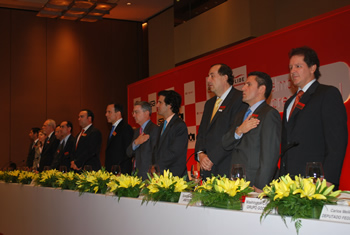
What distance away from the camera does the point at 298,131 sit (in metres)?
2.28

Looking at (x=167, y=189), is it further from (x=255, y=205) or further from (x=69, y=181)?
(x=69, y=181)

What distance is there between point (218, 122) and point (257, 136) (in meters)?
0.52

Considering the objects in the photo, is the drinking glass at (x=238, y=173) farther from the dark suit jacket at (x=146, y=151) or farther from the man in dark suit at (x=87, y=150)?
the man in dark suit at (x=87, y=150)

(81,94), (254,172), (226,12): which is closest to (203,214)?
(254,172)

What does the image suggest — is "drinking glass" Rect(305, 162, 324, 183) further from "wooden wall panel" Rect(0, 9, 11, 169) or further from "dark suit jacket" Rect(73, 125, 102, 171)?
"wooden wall panel" Rect(0, 9, 11, 169)

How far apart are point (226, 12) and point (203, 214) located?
4936mm

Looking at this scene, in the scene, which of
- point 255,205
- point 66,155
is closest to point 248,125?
point 255,205

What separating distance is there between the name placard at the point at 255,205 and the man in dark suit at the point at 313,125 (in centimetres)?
63

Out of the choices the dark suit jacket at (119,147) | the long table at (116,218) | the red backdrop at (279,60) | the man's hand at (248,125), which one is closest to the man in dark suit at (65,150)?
the dark suit jacket at (119,147)

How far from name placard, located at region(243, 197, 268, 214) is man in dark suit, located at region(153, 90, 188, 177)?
1.87 m

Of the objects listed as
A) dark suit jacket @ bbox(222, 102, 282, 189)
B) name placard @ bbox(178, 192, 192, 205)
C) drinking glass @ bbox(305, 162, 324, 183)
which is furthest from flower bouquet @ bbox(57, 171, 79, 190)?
drinking glass @ bbox(305, 162, 324, 183)

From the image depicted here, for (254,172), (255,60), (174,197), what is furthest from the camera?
(255,60)

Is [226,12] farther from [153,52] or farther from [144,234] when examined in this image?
[144,234]

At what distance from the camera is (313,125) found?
225 cm
